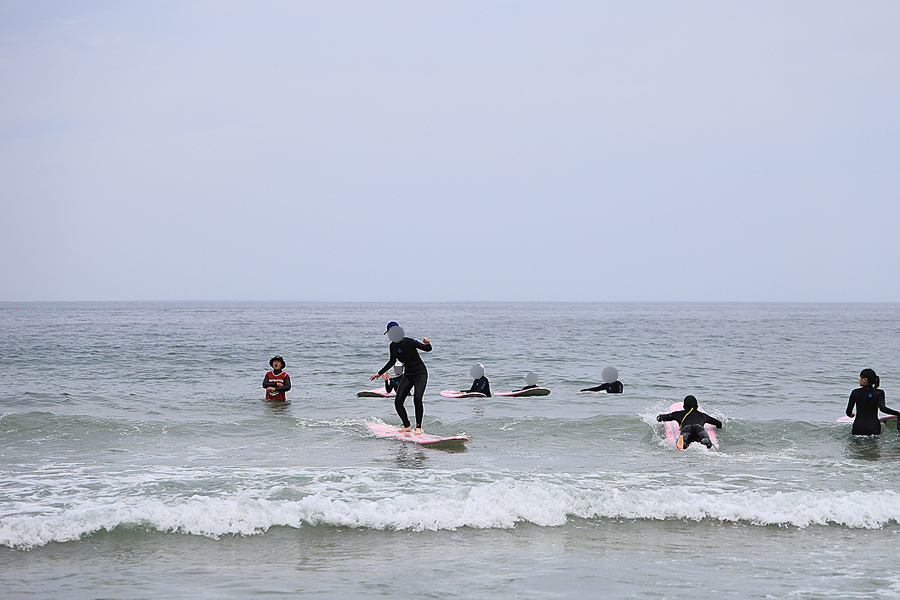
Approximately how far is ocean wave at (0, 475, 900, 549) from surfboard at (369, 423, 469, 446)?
3.18 metres

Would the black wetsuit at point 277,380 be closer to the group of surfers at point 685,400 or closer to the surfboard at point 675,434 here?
the group of surfers at point 685,400

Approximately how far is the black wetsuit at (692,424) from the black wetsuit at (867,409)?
9.14ft

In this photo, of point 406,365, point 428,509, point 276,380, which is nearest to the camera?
point 428,509

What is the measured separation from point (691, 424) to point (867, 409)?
3482mm

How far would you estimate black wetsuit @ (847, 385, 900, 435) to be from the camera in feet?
38.9

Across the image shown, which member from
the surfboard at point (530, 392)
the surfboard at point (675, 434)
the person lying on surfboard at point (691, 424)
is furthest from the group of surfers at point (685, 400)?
the surfboard at point (530, 392)

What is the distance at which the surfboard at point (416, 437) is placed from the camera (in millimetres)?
11755

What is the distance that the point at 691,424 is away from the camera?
1142 cm

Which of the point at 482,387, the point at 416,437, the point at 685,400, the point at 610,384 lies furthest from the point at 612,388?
the point at 416,437

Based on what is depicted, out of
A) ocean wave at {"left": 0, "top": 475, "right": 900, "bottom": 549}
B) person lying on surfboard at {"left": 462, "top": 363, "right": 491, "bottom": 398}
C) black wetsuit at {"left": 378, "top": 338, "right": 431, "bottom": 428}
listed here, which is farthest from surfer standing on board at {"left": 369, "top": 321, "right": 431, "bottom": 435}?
person lying on surfboard at {"left": 462, "top": 363, "right": 491, "bottom": 398}

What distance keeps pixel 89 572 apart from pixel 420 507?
3.42m

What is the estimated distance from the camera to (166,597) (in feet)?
17.7

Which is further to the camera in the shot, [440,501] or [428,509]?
[440,501]

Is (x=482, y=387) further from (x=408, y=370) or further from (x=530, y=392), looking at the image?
(x=408, y=370)
